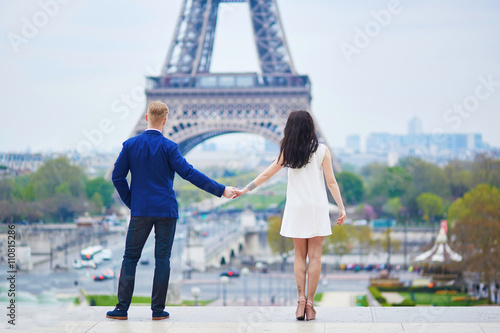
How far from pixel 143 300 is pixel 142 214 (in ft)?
68.2

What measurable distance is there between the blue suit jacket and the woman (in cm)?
74

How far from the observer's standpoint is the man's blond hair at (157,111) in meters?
6.87

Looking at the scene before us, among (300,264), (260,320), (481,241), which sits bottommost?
(481,241)

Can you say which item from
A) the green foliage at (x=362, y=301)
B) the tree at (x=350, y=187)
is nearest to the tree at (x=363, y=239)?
the green foliage at (x=362, y=301)

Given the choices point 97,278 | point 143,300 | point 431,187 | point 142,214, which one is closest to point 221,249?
point 97,278

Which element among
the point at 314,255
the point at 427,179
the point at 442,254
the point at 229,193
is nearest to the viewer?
the point at 314,255

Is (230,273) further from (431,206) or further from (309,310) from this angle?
(309,310)

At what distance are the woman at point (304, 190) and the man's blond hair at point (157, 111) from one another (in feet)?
3.46

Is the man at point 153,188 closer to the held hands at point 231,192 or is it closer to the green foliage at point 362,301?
the held hands at point 231,192

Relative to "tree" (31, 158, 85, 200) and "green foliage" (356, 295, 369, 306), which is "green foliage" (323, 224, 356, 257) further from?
"tree" (31, 158, 85, 200)

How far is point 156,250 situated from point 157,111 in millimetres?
1276

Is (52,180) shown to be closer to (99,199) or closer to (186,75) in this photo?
(99,199)

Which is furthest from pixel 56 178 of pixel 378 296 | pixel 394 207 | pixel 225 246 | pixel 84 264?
pixel 394 207

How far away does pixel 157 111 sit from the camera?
6871 mm
